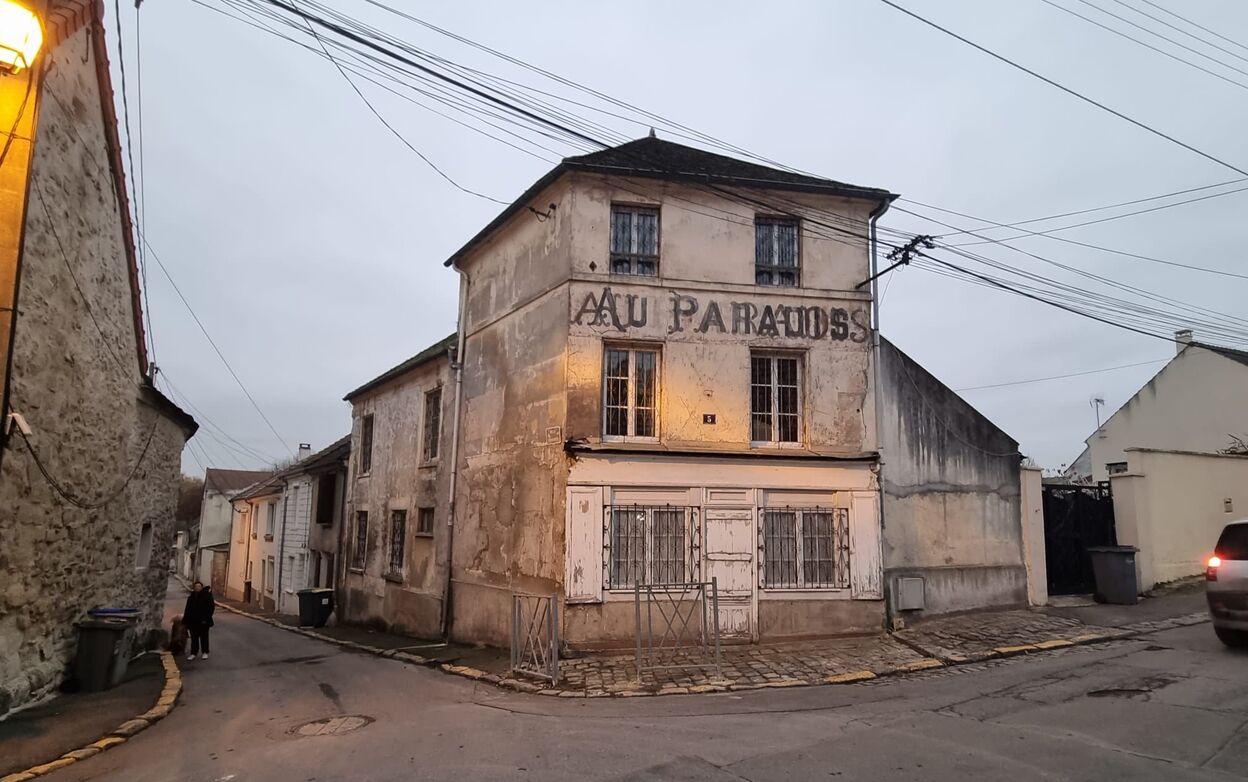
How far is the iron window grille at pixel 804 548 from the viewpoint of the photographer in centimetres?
1230

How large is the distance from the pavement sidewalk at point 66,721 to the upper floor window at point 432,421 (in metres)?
7.93

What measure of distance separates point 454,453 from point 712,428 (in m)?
6.16

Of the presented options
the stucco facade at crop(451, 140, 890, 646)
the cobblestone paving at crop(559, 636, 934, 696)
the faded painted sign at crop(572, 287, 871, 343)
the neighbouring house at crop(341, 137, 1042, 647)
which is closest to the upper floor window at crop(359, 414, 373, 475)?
the neighbouring house at crop(341, 137, 1042, 647)

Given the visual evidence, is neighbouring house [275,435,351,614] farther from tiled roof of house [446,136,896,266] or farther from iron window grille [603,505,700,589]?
iron window grille [603,505,700,589]

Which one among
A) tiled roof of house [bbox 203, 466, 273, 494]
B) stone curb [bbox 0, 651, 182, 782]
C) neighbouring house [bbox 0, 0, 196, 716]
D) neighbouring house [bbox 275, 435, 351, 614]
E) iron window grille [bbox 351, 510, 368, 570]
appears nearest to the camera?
stone curb [bbox 0, 651, 182, 782]

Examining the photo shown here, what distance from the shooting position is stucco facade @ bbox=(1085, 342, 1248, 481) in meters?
23.8

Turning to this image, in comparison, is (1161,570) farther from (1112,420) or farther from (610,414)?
(1112,420)

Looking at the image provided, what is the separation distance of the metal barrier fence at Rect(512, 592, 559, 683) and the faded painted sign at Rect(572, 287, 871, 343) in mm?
4771

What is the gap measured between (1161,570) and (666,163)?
13.5 meters

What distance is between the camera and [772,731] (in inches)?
288

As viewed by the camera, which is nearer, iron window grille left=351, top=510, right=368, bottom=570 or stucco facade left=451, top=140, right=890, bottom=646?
stucco facade left=451, top=140, right=890, bottom=646

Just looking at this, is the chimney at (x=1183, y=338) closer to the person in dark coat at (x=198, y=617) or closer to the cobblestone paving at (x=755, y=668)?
the cobblestone paving at (x=755, y=668)

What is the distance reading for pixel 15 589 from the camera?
27.5 ft

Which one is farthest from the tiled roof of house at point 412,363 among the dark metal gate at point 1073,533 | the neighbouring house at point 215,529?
the neighbouring house at point 215,529
